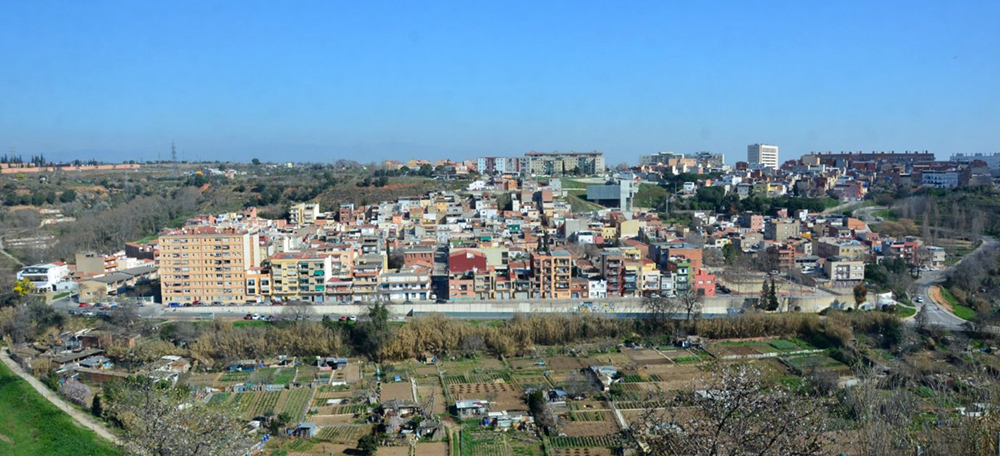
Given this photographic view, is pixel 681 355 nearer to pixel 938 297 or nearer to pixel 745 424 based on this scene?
pixel 938 297

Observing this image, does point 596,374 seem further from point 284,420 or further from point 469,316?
point 284,420

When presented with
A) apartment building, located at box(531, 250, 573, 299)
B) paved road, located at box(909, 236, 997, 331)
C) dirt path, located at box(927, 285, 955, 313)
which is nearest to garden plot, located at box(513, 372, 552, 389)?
apartment building, located at box(531, 250, 573, 299)

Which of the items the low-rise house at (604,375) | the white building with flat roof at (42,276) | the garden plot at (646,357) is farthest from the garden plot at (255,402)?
the white building with flat roof at (42,276)

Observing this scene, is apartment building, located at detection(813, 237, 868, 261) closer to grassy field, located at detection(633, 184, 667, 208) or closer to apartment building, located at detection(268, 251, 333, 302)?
grassy field, located at detection(633, 184, 667, 208)

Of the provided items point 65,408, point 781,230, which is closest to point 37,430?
point 65,408

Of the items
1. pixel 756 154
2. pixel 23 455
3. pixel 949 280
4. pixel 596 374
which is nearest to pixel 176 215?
pixel 23 455

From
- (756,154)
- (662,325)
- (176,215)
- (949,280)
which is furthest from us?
(756,154)
